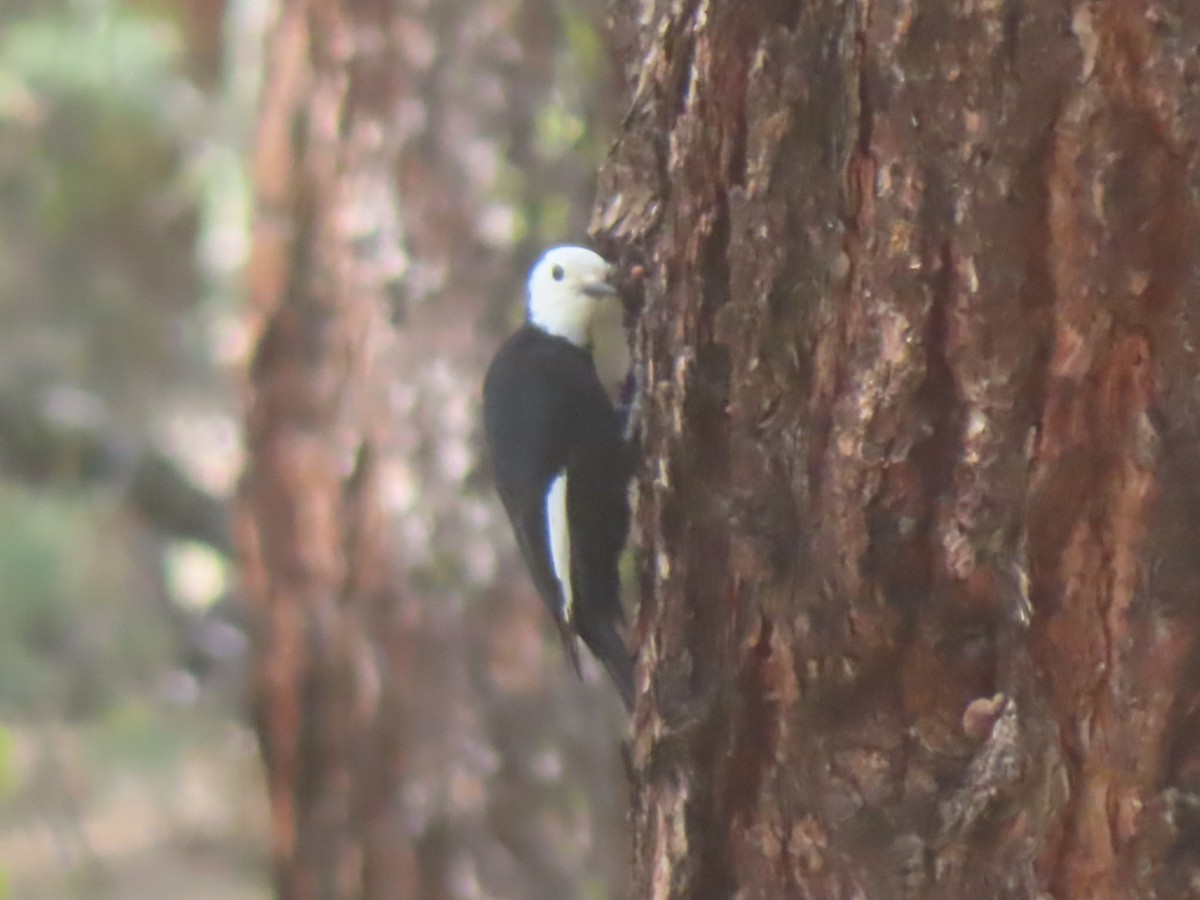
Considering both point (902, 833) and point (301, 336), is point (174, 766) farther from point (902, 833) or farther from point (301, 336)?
point (902, 833)

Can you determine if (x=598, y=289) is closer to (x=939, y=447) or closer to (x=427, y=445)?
(x=427, y=445)

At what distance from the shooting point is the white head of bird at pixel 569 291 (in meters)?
2.01

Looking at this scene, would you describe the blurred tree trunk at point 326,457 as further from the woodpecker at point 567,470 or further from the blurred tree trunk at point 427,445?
the woodpecker at point 567,470

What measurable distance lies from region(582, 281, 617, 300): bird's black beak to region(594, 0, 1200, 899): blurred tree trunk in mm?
678

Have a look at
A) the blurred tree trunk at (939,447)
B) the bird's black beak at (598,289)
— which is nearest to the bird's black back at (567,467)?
the bird's black beak at (598,289)

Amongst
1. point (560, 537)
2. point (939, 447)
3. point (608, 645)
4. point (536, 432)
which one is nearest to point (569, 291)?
point (536, 432)

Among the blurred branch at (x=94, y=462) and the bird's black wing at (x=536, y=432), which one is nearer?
the bird's black wing at (x=536, y=432)

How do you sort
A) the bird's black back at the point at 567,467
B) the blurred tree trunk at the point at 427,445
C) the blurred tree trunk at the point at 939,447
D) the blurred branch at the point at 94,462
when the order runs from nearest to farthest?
1. the blurred tree trunk at the point at 939,447
2. the bird's black back at the point at 567,467
3. the blurred tree trunk at the point at 427,445
4. the blurred branch at the point at 94,462

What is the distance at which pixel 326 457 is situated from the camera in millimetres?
2666

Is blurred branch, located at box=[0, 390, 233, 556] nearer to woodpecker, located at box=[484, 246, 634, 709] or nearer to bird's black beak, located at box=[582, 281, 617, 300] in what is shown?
woodpecker, located at box=[484, 246, 634, 709]

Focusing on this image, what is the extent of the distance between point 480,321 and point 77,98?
6.29 feet

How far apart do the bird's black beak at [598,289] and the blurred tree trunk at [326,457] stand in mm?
695

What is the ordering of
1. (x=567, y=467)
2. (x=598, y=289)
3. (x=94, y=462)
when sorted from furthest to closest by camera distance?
(x=94, y=462) < (x=567, y=467) < (x=598, y=289)

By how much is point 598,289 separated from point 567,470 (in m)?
0.28
